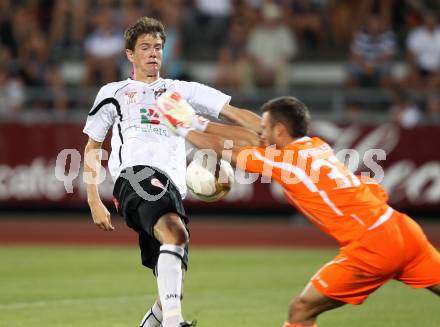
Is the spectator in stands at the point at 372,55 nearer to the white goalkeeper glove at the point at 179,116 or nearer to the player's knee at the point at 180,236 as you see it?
the player's knee at the point at 180,236

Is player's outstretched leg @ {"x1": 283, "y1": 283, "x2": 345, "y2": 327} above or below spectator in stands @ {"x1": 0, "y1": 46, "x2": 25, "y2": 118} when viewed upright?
above

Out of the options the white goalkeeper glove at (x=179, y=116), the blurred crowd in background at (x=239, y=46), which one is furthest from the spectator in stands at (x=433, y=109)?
the white goalkeeper glove at (x=179, y=116)

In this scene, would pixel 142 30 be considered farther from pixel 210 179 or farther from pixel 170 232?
pixel 170 232

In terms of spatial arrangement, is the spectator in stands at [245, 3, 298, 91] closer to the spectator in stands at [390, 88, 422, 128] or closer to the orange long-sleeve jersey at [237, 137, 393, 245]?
the spectator in stands at [390, 88, 422, 128]

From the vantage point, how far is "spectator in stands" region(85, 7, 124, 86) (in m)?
19.1

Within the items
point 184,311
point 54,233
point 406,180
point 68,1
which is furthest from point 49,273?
point 68,1

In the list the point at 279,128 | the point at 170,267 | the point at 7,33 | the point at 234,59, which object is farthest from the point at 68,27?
the point at 279,128

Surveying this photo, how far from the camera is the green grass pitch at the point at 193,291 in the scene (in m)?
8.58

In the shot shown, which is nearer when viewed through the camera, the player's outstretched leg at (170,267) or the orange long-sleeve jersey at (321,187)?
the orange long-sleeve jersey at (321,187)

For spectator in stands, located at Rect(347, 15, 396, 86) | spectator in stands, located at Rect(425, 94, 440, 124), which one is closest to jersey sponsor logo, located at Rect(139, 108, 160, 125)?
spectator in stands, located at Rect(425, 94, 440, 124)

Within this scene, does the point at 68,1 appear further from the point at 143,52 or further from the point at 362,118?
the point at 143,52

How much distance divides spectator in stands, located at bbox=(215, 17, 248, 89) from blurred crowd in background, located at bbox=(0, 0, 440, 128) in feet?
0.07

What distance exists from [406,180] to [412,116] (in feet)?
4.11

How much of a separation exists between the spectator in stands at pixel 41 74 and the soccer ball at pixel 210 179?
12195mm
